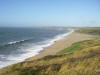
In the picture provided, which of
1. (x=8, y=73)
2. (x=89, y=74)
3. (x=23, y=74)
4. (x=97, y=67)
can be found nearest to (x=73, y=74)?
(x=89, y=74)

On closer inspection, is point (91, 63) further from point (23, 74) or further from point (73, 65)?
point (23, 74)

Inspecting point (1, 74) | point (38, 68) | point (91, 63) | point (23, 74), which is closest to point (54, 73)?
point (38, 68)

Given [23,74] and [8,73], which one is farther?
[8,73]

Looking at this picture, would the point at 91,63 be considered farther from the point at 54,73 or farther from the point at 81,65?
the point at 54,73

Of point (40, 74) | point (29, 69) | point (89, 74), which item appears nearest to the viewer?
point (89, 74)

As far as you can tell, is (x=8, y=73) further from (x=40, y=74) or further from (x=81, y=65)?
(x=81, y=65)

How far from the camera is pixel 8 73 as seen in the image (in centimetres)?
1094

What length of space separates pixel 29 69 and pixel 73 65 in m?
4.01

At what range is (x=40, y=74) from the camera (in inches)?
413

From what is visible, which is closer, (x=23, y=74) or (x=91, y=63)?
(x=23, y=74)

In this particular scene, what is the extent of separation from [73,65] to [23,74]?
454 cm

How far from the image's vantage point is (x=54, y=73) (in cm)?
1053

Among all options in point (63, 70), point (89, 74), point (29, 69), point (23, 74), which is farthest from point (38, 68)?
point (89, 74)

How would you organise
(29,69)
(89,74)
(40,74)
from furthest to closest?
(29,69), (40,74), (89,74)
